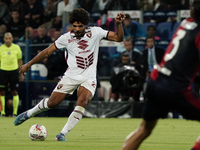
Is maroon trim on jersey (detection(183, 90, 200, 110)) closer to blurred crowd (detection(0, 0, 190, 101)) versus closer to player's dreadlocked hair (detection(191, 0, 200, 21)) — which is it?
player's dreadlocked hair (detection(191, 0, 200, 21))

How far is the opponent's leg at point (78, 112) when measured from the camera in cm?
797

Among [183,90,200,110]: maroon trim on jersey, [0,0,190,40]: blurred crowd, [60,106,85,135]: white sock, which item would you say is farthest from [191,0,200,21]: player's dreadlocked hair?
[0,0,190,40]: blurred crowd

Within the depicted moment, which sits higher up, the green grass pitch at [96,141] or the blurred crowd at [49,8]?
the blurred crowd at [49,8]

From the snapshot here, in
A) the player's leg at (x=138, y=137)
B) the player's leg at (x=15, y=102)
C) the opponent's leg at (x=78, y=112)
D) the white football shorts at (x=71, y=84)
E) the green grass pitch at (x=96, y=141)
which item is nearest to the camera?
the player's leg at (x=138, y=137)

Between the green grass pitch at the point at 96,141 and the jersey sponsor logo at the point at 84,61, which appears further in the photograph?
the jersey sponsor logo at the point at 84,61

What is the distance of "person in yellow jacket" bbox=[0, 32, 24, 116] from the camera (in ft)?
50.3

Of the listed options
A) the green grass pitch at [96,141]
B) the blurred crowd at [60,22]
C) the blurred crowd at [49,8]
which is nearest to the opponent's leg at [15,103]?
the blurred crowd at [60,22]

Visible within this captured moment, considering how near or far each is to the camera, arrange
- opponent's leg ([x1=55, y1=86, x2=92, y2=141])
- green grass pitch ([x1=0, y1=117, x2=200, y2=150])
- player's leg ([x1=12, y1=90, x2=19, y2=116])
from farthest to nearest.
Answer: player's leg ([x1=12, y1=90, x2=19, y2=116]) < opponent's leg ([x1=55, y1=86, x2=92, y2=141]) < green grass pitch ([x1=0, y1=117, x2=200, y2=150])

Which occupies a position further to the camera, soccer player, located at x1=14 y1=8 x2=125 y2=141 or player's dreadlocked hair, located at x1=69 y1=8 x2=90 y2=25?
soccer player, located at x1=14 y1=8 x2=125 y2=141

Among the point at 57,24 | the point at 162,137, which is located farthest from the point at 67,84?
the point at 57,24

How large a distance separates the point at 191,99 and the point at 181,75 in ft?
0.86

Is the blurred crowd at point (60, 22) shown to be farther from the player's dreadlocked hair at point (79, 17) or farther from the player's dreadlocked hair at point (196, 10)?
the player's dreadlocked hair at point (196, 10)

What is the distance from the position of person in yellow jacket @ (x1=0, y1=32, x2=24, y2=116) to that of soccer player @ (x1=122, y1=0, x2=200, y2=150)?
36.2 feet

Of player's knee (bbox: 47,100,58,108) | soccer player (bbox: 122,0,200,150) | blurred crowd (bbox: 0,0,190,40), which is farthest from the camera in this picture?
blurred crowd (bbox: 0,0,190,40)
